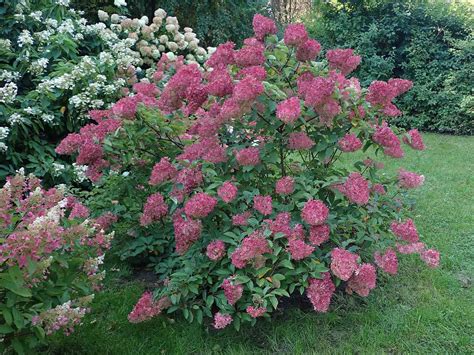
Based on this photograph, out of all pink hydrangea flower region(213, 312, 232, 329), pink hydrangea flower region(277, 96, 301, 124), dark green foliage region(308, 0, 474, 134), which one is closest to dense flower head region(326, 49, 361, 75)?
pink hydrangea flower region(277, 96, 301, 124)

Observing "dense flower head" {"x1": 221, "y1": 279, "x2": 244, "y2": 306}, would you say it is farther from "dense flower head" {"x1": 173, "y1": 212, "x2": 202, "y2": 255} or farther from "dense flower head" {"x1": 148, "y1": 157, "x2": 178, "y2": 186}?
"dense flower head" {"x1": 148, "y1": 157, "x2": 178, "y2": 186}

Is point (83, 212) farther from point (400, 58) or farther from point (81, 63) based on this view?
point (400, 58)

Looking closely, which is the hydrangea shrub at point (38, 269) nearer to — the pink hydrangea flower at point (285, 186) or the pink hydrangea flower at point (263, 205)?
the pink hydrangea flower at point (263, 205)

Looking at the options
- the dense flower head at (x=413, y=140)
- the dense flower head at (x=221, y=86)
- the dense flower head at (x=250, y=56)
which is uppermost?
the dense flower head at (x=250, y=56)

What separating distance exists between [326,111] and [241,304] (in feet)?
3.48

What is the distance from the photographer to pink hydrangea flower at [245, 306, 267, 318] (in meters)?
2.23

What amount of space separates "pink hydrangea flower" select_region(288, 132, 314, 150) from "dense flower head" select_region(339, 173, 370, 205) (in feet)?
0.92

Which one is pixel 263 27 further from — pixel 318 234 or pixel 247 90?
pixel 318 234

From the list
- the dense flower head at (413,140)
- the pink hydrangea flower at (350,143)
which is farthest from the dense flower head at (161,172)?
the dense flower head at (413,140)

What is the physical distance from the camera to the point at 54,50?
13.6 feet

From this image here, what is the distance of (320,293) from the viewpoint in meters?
2.31

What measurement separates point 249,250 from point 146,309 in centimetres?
63

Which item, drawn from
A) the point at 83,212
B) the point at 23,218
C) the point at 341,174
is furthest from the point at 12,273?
the point at 341,174

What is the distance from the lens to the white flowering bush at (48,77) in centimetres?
375
